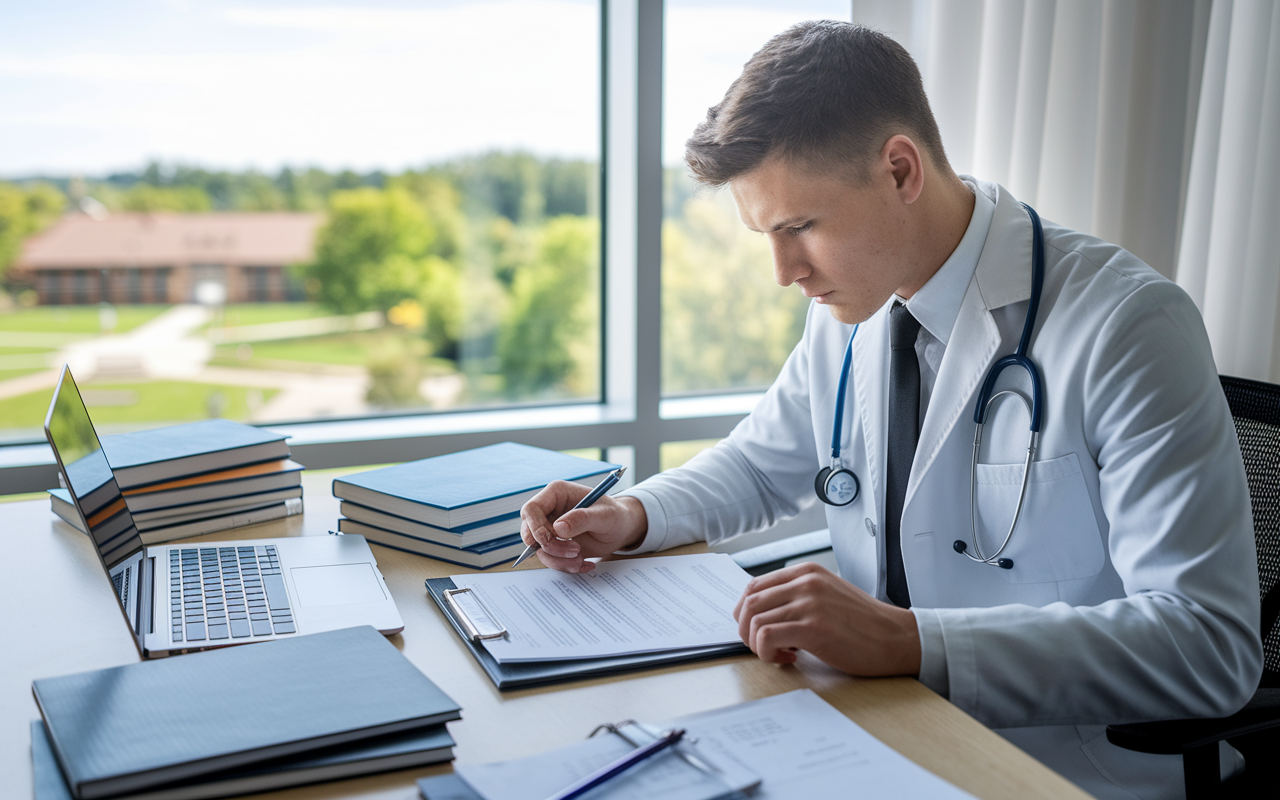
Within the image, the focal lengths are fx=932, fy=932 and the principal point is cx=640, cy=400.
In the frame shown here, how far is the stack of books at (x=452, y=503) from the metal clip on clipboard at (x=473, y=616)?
152 mm

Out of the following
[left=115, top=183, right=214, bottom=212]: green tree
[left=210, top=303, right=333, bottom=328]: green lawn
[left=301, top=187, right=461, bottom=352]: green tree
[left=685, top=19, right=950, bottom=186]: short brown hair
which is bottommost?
[left=210, top=303, right=333, bottom=328]: green lawn

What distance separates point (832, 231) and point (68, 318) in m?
1.58

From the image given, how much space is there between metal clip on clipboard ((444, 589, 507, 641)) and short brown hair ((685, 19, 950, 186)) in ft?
2.08

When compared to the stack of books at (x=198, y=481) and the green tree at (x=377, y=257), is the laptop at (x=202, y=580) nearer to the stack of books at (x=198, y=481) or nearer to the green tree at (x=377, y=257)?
the stack of books at (x=198, y=481)

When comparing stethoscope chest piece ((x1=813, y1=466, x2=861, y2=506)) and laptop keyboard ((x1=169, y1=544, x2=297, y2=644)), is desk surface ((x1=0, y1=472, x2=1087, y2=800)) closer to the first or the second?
laptop keyboard ((x1=169, y1=544, x2=297, y2=644))

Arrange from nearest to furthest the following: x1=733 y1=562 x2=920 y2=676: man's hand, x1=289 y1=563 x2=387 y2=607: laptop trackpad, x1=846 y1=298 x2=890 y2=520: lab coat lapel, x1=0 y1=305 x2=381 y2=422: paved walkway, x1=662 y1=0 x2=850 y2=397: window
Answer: x1=733 y1=562 x2=920 y2=676: man's hand → x1=289 y1=563 x2=387 y2=607: laptop trackpad → x1=846 y1=298 x2=890 y2=520: lab coat lapel → x1=0 y1=305 x2=381 y2=422: paved walkway → x1=662 y1=0 x2=850 y2=397: window

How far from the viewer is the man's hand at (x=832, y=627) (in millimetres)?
917

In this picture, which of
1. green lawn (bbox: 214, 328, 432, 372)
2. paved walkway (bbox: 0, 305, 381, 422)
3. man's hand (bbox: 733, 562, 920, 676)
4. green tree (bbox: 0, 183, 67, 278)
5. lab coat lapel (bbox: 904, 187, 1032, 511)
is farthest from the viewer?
green lawn (bbox: 214, 328, 432, 372)

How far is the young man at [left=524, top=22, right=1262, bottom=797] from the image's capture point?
0.94m

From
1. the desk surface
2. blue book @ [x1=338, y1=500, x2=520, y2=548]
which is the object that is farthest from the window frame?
the desk surface

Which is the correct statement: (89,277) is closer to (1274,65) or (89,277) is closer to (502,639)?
(502,639)

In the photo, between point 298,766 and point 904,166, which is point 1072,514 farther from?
point 298,766

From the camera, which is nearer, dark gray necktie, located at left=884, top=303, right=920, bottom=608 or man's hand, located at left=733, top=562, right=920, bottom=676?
man's hand, located at left=733, top=562, right=920, bottom=676

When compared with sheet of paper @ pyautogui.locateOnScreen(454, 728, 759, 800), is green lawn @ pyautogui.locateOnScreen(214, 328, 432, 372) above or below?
above
